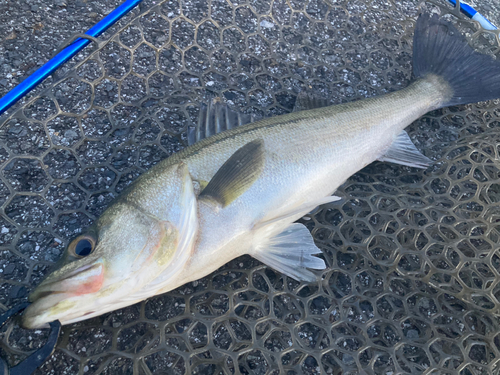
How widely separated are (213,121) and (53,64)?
1058mm

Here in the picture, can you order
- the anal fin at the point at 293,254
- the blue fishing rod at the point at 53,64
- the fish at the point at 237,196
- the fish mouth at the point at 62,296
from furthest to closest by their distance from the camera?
the blue fishing rod at the point at 53,64, the anal fin at the point at 293,254, the fish at the point at 237,196, the fish mouth at the point at 62,296

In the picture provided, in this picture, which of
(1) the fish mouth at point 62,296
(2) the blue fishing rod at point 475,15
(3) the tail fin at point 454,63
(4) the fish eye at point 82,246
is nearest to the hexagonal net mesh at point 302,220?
(2) the blue fishing rod at point 475,15

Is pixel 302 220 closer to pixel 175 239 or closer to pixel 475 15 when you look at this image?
pixel 175 239

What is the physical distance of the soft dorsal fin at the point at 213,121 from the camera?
208 cm

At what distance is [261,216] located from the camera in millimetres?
1813

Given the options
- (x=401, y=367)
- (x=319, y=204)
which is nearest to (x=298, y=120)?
(x=319, y=204)

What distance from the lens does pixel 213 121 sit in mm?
2104

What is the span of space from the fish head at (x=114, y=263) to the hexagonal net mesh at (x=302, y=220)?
0.93ft

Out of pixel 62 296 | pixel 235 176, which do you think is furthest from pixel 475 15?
pixel 62 296

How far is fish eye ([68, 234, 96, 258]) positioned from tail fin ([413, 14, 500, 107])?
2.46m

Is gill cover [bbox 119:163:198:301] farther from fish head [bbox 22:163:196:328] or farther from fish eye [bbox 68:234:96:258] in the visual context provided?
fish eye [bbox 68:234:96:258]

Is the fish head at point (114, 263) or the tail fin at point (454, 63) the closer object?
the fish head at point (114, 263)

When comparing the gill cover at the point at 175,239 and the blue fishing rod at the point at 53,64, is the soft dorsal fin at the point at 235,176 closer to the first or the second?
the gill cover at the point at 175,239

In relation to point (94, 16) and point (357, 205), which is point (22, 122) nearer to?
point (94, 16)
